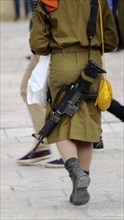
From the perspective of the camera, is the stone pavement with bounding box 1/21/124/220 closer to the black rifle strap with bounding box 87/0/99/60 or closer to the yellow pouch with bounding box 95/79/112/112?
the yellow pouch with bounding box 95/79/112/112

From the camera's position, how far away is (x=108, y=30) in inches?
195

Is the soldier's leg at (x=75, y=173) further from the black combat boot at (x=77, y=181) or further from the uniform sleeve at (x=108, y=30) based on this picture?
the uniform sleeve at (x=108, y=30)

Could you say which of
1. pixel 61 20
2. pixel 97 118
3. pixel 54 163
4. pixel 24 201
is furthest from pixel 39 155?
pixel 61 20

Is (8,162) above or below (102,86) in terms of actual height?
below

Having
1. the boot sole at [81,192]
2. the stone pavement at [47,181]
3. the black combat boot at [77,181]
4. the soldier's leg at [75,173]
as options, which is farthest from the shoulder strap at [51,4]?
the stone pavement at [47,181]

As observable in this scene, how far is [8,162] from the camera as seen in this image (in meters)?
6.41

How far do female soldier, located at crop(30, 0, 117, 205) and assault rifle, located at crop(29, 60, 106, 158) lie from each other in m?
0.04

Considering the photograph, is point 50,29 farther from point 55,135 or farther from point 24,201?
point 24,201

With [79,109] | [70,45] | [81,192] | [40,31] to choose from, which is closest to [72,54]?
[70,45]

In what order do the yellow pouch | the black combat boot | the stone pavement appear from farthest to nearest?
the stone pavement
the yellow pouch
the black combat boot

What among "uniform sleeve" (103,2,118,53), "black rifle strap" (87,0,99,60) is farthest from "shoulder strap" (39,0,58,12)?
"uniform sleeve" (103,2,118,53)

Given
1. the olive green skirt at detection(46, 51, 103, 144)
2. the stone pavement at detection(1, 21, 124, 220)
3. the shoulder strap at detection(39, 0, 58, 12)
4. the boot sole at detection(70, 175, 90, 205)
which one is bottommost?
the stone pavement at detection(1, 21, 124, 220)

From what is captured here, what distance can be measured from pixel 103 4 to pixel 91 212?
144 centimetres

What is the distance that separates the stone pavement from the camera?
16.6ft
